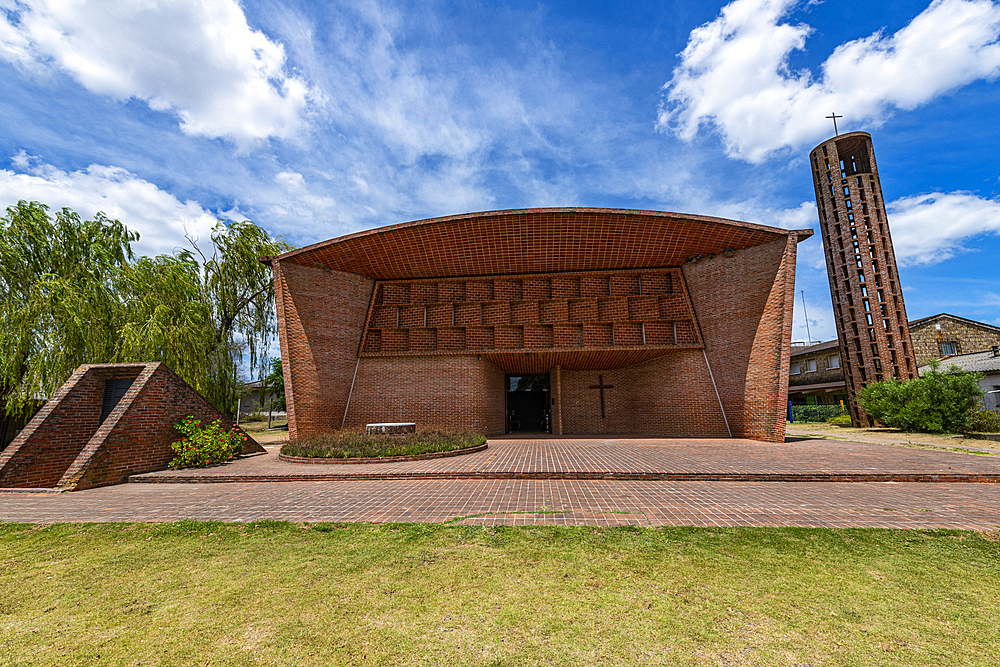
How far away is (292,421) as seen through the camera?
15.2 metres

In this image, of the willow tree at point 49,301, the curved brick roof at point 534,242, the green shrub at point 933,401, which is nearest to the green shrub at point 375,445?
the curved brick roof at point 534,242

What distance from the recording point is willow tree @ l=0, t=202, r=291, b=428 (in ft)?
47.8

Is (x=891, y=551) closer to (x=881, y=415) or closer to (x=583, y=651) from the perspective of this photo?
(x=583, y=651)

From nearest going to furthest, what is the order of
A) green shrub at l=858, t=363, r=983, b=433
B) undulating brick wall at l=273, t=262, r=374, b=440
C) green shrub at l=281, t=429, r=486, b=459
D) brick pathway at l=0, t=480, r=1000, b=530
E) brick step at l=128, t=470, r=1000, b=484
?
brick pathway at l=0, t=480, r=1000, b=530, brick step at l=128, t=470, r=1000, b=484, green shrub at l=281, t=429, r=486, b=459, undulating brick wall at l=273, t=262, r=374, b=440, green shrub at l=858, t=363, r=983, b=433

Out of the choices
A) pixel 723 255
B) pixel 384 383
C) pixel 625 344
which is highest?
pixel 723 255

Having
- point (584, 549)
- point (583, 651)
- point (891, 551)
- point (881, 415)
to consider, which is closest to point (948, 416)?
point (881, 415)

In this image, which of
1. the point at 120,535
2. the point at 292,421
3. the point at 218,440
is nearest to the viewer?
the point at 120,535

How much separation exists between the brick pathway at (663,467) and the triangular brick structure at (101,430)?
0.74 meters

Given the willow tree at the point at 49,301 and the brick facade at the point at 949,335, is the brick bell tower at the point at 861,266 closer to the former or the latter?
the brick facade at the point at 949,335

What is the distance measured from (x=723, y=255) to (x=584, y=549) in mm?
15092

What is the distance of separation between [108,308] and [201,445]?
32.1 feet

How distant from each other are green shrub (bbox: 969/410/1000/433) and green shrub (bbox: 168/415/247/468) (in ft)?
91.4

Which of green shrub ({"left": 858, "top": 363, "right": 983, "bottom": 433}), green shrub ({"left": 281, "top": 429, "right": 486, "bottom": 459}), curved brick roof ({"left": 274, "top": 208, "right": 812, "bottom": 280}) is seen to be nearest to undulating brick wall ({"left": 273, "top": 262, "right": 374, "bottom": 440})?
curved brick roof ({"left": 274, "top": 208, "right": 812, "bottom": 280})

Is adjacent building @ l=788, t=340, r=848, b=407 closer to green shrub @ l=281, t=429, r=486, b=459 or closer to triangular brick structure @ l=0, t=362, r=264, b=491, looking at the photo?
green shrub @ l=281, t=429, r=486, b=459
